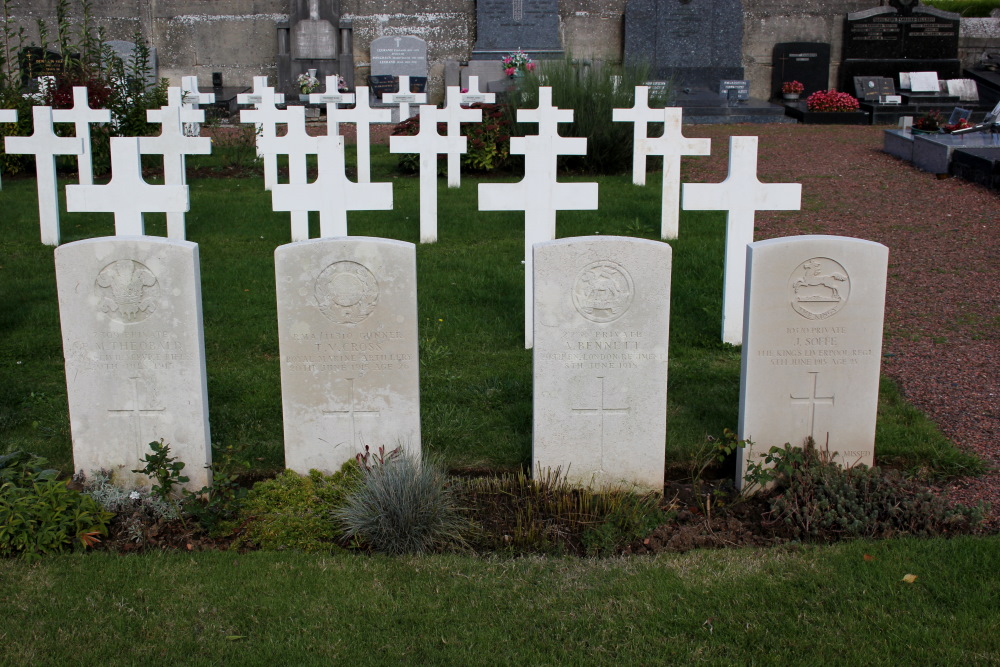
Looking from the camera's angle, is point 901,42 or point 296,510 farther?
point 901,42

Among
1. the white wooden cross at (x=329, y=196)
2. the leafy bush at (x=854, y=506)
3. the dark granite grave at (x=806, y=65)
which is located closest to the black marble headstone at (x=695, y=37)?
the dark granite grave at (x=806, y=65)

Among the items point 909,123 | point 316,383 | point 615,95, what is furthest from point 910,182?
point 316,383

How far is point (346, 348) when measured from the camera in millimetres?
5109

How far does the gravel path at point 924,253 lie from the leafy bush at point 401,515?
2581mm

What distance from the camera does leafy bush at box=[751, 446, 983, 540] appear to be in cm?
474

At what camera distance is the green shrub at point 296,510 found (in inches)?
186

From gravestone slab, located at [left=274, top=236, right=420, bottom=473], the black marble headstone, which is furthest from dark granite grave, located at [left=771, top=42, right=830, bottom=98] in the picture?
gravestone slab, located at [left=274, top=236, right=420, bottom=473]

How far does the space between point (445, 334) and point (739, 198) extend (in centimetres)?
239

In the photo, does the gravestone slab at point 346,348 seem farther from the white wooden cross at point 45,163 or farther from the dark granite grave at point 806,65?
the dark granite grave at point 806,65

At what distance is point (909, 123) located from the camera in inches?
639

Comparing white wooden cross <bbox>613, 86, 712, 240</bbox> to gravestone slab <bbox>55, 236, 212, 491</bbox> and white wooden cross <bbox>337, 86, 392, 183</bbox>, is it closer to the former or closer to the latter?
white wooden cross <bbox>337, 86, 392, 183</bbox>

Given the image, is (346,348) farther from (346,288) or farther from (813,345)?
(813,345)

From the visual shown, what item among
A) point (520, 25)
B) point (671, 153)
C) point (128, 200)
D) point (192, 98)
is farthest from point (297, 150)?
point (520, 25)

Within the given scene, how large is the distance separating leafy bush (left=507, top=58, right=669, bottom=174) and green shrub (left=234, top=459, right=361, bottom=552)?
10.1 m
